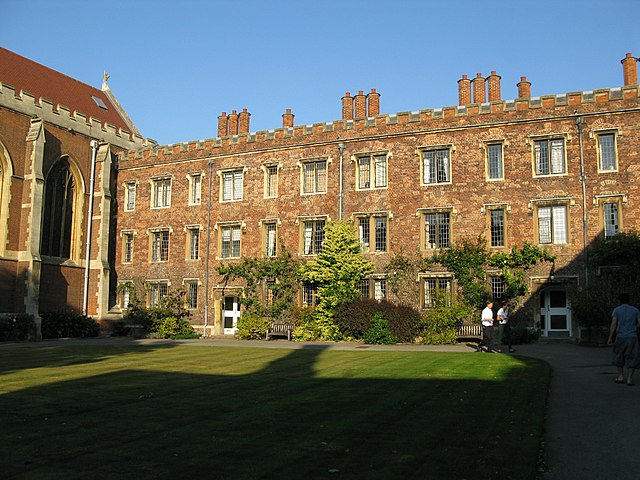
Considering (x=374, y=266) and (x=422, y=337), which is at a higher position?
(x=374, y=266)

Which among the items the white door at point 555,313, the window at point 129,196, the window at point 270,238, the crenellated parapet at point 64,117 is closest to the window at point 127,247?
the window at point 129,196

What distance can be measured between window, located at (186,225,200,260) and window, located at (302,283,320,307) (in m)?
7.38

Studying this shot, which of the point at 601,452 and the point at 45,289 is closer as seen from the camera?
the point at 601,452

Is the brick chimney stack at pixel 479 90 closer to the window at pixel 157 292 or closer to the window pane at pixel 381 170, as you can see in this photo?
the window pane at pixel 381 170

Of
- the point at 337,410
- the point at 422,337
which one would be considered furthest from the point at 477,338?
the point at 337,410

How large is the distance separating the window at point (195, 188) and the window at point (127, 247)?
189 inches

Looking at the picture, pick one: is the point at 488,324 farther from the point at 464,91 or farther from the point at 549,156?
the point at 464,91

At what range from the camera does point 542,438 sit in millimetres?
7605

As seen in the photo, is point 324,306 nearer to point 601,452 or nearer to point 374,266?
point 374,266

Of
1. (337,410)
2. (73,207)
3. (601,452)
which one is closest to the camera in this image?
(601,452)

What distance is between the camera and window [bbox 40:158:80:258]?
33.9 m

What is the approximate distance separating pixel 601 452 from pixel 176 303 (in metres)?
29.5

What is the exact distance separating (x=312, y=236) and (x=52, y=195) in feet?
48.8

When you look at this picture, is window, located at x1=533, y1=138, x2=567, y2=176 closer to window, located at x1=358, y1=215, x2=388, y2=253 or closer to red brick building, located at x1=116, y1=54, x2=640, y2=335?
red brick building, located at x1=116, y1=54, x2=640, y2=335
